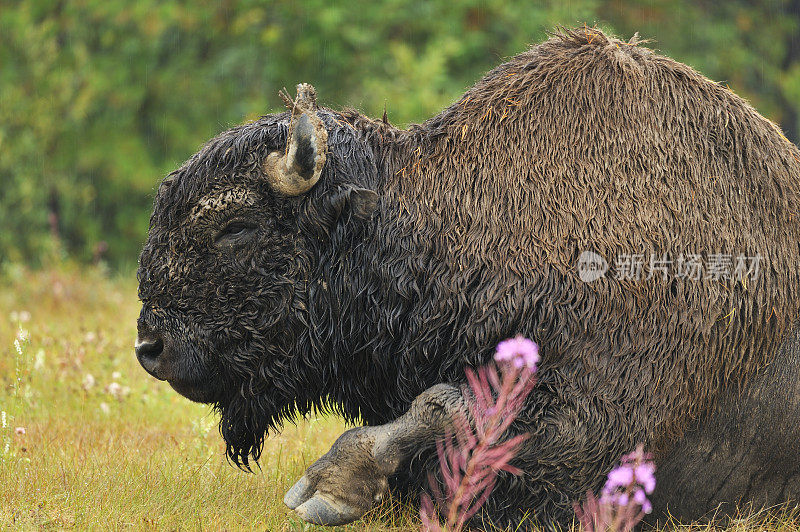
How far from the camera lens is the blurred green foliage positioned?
1238 centimetres

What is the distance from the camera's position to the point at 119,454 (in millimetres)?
4789

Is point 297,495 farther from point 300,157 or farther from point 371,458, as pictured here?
point 300,157

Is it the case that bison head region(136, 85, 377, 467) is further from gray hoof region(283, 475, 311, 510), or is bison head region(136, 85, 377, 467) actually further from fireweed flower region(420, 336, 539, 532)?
fireweed flower region(420, 336, 539, 532)

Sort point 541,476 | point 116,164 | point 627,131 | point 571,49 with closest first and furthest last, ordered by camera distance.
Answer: point 541,476
point 627,131
point 571,49
point 116,164

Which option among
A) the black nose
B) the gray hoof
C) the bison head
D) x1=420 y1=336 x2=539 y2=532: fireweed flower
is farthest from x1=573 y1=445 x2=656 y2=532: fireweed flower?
the black nose

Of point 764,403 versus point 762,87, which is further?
point 762,87

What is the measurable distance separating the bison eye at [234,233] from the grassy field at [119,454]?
1.15 metres

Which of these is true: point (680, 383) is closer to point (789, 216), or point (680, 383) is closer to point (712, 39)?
point (789, 216)

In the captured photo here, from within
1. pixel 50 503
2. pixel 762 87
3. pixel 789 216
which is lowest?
pixel 789 216

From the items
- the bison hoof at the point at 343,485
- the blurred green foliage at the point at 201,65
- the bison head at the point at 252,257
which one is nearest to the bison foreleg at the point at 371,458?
the bison hoof at the point at 343,485

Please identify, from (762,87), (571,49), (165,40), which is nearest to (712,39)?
(762,87)

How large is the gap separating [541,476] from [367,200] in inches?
50.8

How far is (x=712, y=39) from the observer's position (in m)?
14.2

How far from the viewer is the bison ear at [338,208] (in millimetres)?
3777
